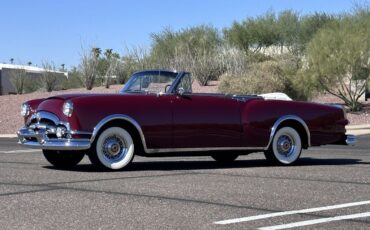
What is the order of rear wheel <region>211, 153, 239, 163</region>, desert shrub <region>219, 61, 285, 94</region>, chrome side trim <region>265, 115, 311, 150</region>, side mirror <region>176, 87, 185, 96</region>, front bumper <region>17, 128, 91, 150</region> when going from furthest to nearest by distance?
1. desert shrub <region>219, 61, 285, 94</region>
2. rear wheel <region>211, 153, 239, 163</region>
3. chrome side trim <region>265, 115, 311, 150</region>
4. side mirror <region>176, 87, 185, 96</region>
5. front bumper <region>17, 128, 91, 150</region>

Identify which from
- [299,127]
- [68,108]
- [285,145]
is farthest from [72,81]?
[68,108]

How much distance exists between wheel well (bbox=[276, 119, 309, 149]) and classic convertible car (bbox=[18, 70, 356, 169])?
0.07 feet

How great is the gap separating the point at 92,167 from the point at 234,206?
4946 millimetres

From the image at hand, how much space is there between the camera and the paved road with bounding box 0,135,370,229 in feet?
22.9

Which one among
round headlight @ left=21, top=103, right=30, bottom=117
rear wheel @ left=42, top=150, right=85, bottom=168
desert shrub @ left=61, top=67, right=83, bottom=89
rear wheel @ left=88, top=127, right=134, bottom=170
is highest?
desert shrub @ left=61, top=67, right=83, bottom=89

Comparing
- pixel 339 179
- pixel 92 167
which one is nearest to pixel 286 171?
pixel 339 179

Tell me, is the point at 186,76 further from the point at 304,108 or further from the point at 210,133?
the point at 304,108

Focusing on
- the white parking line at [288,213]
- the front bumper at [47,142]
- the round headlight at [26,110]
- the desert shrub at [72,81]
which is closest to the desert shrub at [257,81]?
the desert shrub at [72,81]

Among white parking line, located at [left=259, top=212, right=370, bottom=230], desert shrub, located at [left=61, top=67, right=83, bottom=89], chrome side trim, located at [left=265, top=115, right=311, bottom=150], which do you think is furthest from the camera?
desert shrub, located at [left=61, top=67, right=83, bottom=89]

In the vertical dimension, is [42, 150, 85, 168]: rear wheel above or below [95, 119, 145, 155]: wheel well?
below

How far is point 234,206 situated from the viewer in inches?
310

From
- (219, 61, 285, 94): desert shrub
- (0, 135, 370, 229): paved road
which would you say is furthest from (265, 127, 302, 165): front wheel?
(219, 61, 285, 94): desert shrub

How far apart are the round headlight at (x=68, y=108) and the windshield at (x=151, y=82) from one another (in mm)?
1565

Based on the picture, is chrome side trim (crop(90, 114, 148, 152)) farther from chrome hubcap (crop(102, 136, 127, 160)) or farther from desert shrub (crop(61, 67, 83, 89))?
desert shrub (crop(61, 67, 83, 89))
